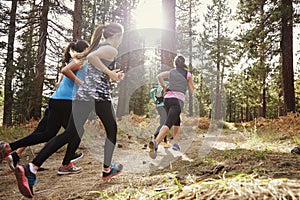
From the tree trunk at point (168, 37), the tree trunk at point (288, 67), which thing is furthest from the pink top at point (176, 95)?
the tree trunk at point (288, 67)

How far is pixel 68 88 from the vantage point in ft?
13.4

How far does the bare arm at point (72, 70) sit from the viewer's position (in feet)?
12.7

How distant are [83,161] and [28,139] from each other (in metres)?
1.71

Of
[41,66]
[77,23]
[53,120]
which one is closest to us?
[53,120]

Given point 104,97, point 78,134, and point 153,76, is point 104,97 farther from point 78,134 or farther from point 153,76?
point 153,76

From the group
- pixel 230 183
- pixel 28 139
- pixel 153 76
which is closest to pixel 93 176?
pixel 28 139

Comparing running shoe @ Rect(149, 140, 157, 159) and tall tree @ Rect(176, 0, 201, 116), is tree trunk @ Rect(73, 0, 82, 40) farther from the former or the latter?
tall tree @ Rect(176, 0, 201, 116)

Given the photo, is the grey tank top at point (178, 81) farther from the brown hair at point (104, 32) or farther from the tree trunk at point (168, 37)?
the tree trunk at point (168, 37)

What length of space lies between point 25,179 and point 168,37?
28.0ft

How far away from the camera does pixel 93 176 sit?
4.05m

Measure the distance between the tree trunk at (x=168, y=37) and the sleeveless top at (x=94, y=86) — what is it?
6751 mm

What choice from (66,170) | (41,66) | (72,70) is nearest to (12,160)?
(66,170)

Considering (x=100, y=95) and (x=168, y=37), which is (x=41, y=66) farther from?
(x=100, y=95)

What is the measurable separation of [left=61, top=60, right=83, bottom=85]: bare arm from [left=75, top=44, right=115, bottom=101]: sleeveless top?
0.21 meters
